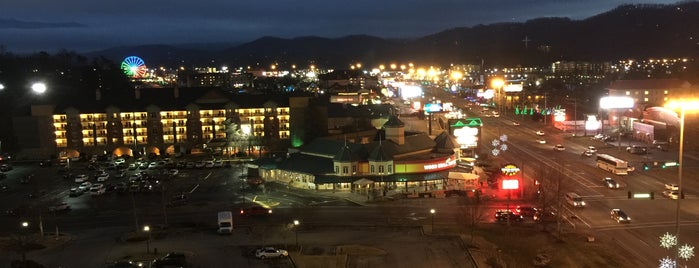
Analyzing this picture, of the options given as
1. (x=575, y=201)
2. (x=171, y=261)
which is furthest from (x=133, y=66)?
(x=575, y=201)

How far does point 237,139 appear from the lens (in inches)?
2393

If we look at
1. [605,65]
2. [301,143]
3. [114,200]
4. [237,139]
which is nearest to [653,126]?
[301,143]

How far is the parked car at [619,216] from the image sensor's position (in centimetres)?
3162

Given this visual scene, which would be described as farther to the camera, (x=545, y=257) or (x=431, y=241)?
(x=431, y=241)

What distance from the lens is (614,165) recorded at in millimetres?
44531

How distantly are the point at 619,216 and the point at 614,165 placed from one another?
45.9ft

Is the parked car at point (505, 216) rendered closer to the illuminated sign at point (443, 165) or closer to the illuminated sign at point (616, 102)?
the illuminated sign at point (443, 165)

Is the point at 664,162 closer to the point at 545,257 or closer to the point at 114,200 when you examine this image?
the point at 545,257

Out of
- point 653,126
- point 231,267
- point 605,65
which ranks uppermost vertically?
point 605,65

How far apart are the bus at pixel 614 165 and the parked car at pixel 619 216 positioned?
12.6 m

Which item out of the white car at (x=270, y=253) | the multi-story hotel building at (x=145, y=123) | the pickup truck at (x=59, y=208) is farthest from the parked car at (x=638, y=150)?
the pickup truck at (x=59, y=208)

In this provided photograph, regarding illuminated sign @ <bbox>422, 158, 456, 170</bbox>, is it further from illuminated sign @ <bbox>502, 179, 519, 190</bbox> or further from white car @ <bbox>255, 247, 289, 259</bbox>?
white car @ <bbox>255, 247, 289, 259</bbox>

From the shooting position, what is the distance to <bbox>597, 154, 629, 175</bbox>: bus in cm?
4412

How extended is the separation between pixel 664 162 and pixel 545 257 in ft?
95.0
